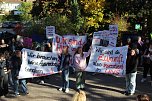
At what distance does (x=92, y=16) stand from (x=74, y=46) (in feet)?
49.9

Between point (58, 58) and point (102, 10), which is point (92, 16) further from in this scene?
point (58, 58)

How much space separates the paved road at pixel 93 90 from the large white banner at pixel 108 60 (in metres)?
0.67

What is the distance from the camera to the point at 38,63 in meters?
13.1

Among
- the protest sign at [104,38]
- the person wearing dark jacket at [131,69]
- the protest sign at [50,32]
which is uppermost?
the protest sign at [50,32]

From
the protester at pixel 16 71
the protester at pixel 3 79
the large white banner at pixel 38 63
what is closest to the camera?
the protester at pixel 3 79

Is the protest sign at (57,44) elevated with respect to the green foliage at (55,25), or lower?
lower

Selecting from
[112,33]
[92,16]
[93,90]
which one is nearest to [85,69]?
[93,90]

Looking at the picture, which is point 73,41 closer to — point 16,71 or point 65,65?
point 65,65

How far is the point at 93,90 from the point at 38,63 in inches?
77.9

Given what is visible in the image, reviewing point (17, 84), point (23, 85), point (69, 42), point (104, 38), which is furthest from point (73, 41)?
point (17, 84)

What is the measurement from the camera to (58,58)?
13.2 metres

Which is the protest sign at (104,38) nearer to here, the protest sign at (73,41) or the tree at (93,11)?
the protest sign at (73,41)

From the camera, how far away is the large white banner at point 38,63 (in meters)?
12.9

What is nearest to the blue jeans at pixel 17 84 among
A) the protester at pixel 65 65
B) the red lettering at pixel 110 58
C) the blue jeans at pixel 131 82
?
the protester at pixel 65 65
